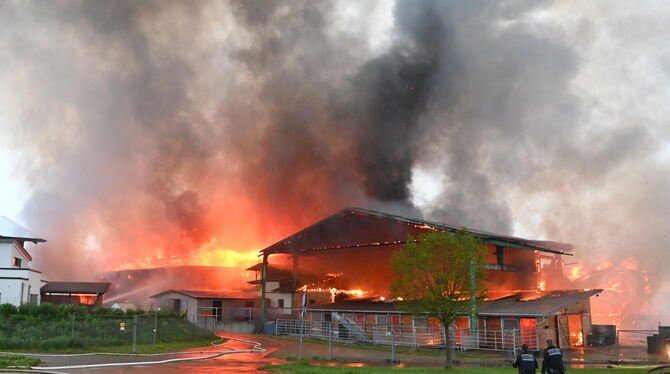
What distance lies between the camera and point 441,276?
23.3m

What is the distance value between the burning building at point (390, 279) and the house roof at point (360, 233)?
8 centimetres

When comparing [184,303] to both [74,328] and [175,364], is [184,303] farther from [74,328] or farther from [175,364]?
[175,364]

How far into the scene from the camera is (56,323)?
28.1 m

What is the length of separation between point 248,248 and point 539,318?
50.4 metres

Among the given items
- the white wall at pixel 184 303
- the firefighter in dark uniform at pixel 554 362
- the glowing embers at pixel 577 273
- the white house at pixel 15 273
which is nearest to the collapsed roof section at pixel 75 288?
the white wall at pixel 184 303

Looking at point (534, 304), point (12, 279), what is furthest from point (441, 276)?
point (12, 279)

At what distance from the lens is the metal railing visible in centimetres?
3259

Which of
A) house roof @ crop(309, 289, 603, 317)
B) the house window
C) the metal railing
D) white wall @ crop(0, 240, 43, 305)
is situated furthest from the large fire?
white wall @ crop(0, 240, 43, 305)

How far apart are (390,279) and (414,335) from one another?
15.5 metres

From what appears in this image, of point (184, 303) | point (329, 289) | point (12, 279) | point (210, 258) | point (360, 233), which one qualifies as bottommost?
point (184, 303)

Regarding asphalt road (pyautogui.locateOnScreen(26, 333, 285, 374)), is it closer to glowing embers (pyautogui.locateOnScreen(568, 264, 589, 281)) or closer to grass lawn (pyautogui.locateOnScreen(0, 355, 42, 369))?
grass lawn (pyautogui.locateOnScreen(0, 355, 42, 369))

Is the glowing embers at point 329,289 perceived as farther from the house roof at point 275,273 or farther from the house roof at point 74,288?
the house roof at point 74,288

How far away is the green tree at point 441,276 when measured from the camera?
76.3 feet

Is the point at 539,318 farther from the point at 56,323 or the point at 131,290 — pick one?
the point at 131,290
